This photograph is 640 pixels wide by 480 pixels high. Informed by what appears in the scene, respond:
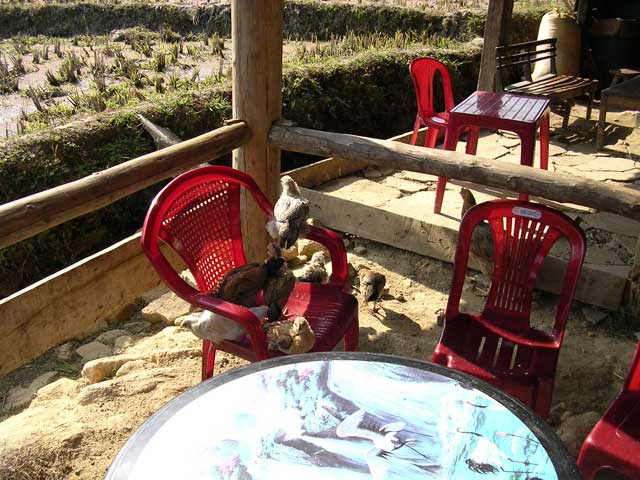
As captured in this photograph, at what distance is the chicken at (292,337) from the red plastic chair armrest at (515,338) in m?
0.89

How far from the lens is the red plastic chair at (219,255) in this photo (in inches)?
108

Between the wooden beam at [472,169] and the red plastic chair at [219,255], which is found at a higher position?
the wooden beam at [472,169]

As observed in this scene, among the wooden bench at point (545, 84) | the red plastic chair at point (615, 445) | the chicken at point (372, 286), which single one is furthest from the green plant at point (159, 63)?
the red plastic chair at point (615, 445)

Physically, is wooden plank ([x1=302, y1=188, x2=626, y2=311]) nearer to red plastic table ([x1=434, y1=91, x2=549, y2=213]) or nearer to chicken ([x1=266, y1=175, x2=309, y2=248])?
red plastic table ([x1=434, y1=91, x2=549, y2=213])

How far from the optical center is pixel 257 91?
3.83 meters

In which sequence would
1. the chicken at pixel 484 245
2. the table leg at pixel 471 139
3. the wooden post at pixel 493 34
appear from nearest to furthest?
the chicken at pixel 484 245 < the table leg at pixel 471 139 < the wooden post at pixel 493 34

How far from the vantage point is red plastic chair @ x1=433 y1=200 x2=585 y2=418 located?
9.12 ft

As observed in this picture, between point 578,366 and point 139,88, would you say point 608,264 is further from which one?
point 139,88

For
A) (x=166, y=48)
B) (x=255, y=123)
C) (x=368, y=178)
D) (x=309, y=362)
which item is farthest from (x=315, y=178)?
(x=166, y=48)

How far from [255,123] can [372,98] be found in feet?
12.4

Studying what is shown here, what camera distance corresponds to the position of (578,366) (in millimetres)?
3611

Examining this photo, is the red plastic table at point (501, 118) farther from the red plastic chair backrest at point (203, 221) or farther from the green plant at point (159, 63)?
the green plant at point (159, 63)

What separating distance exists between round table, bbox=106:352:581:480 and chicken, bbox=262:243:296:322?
2.63 feet

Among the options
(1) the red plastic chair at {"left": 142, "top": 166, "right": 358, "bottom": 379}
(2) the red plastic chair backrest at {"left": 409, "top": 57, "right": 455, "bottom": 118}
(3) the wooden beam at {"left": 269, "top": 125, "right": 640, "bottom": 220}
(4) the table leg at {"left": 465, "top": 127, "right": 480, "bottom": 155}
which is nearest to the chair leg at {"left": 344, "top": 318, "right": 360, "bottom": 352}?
(1) the red plastic chair at {"left": 142, "top": 166, "right": 358, "bottom": 379}
